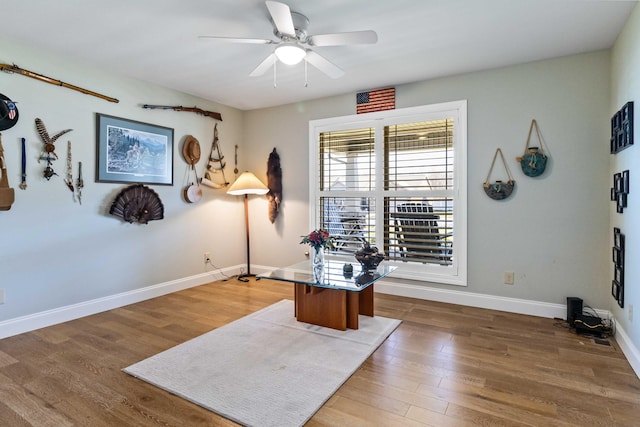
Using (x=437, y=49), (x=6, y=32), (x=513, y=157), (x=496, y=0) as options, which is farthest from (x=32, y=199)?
(x=513, y=157)

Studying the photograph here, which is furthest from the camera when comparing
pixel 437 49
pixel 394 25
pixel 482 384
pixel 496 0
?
pixel 437 49

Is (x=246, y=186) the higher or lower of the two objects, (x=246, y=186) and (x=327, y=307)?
the higher

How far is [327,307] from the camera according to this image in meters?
3.07

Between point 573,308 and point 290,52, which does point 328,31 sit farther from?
point 573,308

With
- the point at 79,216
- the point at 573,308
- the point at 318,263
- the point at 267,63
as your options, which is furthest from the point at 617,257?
the point at 79,216

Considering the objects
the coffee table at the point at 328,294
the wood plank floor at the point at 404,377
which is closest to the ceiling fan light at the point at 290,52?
the coffee table at the point at 328,294

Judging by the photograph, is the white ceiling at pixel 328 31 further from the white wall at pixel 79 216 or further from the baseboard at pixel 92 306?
the baseboard at pixel 92 306

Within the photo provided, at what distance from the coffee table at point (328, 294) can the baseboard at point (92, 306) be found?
5.96 ft

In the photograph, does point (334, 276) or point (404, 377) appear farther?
point (334, 276)

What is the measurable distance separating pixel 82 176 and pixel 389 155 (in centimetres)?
325

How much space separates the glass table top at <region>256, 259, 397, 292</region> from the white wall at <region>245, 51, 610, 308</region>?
123 centimetres

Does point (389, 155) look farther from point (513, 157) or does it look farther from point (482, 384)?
point (482, 384)

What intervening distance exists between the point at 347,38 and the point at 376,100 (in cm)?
189

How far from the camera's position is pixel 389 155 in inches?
165
